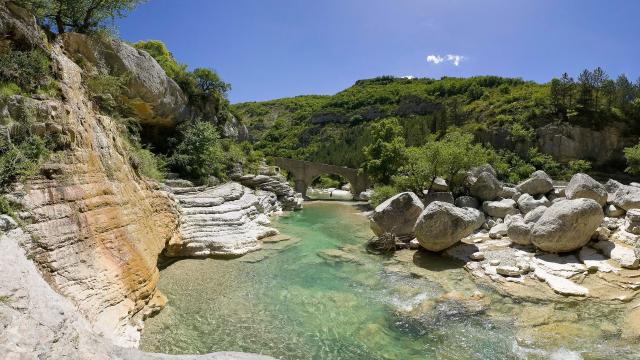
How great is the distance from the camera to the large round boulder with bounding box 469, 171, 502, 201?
20.7m

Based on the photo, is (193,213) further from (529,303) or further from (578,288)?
(578,288)

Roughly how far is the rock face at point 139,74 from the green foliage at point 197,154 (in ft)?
5.65

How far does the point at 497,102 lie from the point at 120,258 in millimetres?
72046

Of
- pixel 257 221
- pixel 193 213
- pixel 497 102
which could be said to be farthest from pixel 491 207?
pixel 497 102

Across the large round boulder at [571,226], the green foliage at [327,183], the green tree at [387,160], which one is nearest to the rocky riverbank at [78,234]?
the large round boulder at [571,226]

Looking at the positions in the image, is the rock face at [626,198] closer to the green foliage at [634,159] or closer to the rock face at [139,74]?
the rock face at [139,74]

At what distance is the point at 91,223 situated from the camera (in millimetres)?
8336

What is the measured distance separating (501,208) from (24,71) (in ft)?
69.0

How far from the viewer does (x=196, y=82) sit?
29719 mm

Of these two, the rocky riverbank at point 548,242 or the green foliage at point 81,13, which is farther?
the green foliage at point 81,13

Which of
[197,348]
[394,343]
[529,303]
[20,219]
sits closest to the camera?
[20,219]

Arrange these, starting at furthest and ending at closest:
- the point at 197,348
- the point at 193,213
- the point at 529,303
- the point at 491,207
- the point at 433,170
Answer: the point at 433,170 < the point at 491,207 < the point at 193,213 < the point at 529,303 < the point at 197,348

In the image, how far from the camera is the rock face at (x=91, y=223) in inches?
277

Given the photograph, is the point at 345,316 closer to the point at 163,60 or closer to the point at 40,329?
the point at 40,329
